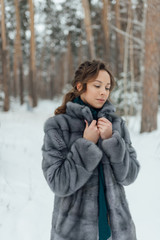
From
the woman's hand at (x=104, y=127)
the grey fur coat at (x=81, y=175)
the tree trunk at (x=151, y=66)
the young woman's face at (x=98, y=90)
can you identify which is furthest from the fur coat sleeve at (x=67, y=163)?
the tree trunk at (x=151, y=66)

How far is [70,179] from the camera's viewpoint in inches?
61.6

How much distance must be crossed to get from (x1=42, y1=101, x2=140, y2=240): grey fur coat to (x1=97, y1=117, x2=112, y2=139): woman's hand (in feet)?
0.17

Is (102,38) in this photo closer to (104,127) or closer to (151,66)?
(151,66)

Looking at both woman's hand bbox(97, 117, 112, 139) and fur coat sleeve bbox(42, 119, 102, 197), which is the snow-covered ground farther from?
woman's hand bbox(97, 117, 112, 139)

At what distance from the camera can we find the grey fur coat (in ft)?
5.22

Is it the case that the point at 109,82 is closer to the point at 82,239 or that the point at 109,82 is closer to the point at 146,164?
the point at 82,239

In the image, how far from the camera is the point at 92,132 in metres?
1.68

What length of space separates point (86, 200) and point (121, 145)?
0.49 metres

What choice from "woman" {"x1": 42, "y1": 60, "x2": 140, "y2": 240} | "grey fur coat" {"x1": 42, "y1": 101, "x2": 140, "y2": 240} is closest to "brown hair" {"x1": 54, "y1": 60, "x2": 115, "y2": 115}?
"woman" {"x1": 42, "y1": 60, "x2": 140, "y2": 240}

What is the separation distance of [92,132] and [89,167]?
0.26 metres

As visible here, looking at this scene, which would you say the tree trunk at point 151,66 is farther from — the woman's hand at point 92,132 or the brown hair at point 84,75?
the woman's hand at point 92,132

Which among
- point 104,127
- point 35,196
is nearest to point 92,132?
point 104,127

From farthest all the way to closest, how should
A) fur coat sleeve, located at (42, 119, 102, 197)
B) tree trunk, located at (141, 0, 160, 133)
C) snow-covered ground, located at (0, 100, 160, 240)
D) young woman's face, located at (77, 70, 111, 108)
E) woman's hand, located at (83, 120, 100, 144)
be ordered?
1. tree trunk, located at (141, 0, 160, 133)
2. snow-covered ground, located at (0, 100, 160, 240)
3. young woman's face, located at (77, 70, 111, 108)
4. woman's hand, located at (83, 120, 100, 144)
5. fur coat sleeve, located at (42, 119, 102, 197)

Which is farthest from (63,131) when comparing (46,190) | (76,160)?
(46,190)
